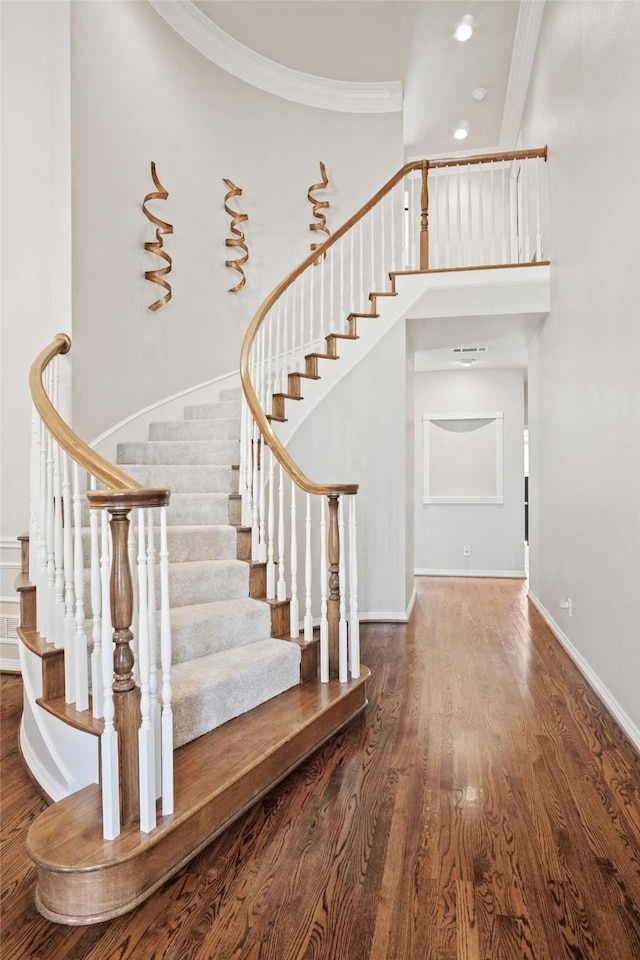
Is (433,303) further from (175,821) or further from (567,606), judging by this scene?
(175,821)

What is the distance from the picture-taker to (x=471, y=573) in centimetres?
717

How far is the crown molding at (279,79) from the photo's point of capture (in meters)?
4.89

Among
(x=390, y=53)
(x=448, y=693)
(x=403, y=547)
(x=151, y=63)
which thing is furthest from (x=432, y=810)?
A: (x=390, y=53)

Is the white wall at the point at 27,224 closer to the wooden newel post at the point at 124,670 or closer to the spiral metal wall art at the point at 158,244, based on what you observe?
the spiral metal wall art at the point at 158,244

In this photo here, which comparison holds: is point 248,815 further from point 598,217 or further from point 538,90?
point 538,90

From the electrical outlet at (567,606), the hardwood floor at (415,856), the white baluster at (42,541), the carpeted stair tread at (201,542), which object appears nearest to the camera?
the hardwood floor at (415,856)

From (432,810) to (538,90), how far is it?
18.8 feet

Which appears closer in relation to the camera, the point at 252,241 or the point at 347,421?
the point at 347,421

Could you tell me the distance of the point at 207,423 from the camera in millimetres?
4262

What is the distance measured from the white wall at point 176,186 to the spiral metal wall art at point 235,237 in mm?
57

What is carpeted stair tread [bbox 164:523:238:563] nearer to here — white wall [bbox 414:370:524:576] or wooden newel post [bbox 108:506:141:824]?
wooden newel post [bbox 108:506:141:824]

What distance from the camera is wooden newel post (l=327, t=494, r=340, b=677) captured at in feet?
9.29

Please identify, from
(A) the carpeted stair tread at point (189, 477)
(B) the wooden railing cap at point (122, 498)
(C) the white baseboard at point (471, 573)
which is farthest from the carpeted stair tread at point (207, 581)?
(C) the white baseboard at point (471, 573)

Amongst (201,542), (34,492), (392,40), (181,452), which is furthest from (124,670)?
(392,40)
